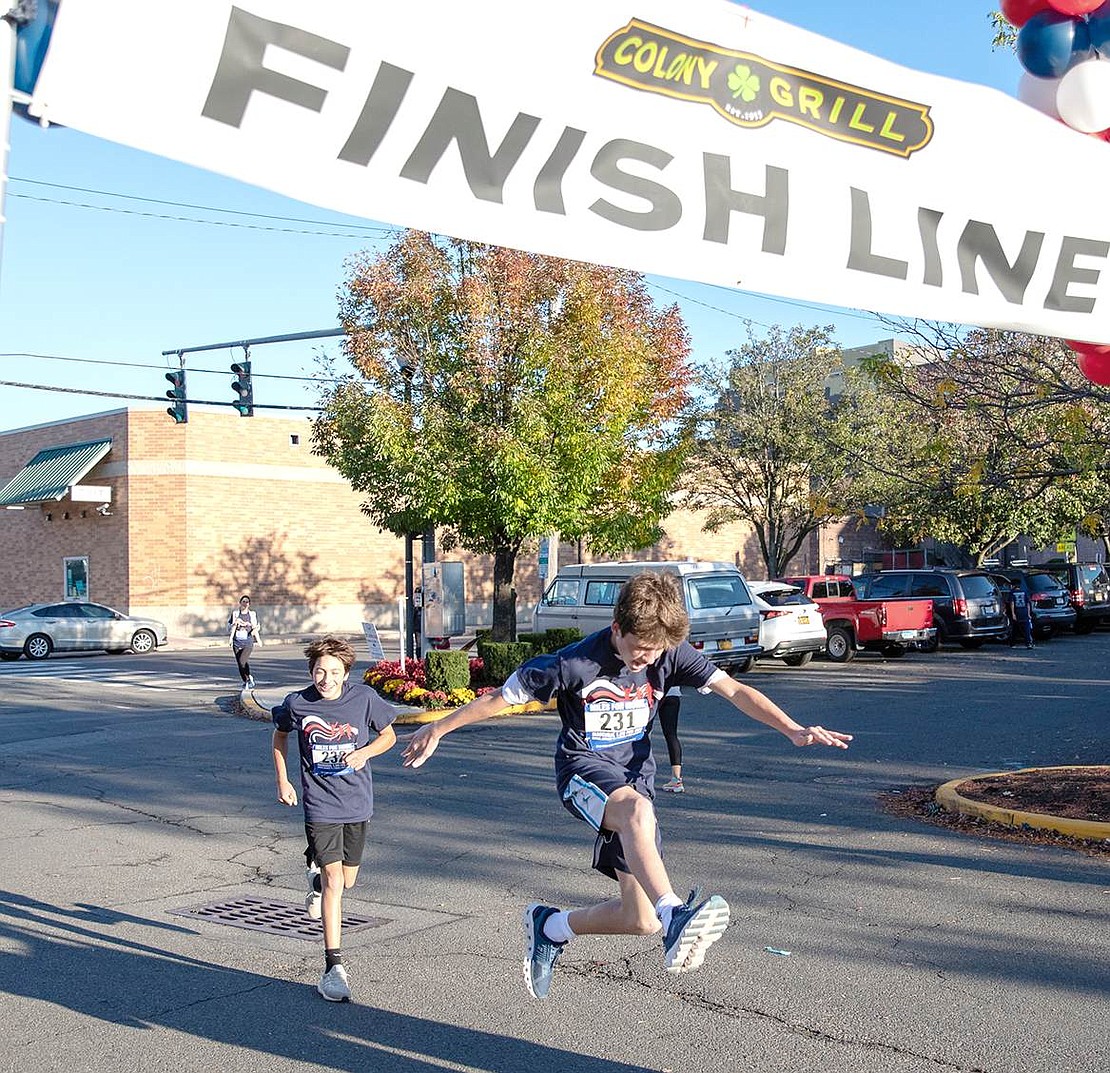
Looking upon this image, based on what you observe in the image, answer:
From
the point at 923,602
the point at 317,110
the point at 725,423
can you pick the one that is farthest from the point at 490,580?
the point at 317,110

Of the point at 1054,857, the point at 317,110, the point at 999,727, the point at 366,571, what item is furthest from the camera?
the point at 366,571

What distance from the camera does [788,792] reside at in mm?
10367

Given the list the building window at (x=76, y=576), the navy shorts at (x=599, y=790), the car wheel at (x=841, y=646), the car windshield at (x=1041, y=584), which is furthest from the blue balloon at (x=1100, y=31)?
the building window at (x=76, y=576)

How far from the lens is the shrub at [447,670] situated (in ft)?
56.9

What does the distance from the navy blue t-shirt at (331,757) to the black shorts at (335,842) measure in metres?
0.03

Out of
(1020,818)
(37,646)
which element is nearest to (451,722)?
(1020,818)

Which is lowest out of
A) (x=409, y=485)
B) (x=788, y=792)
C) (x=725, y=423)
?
(x=788, y=792)

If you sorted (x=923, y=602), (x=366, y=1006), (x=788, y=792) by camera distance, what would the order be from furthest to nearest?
(x=923, y=602) < (x=788, y=792) < (x=366, y=1006)

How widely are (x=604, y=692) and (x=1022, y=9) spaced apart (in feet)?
Result: 14.9

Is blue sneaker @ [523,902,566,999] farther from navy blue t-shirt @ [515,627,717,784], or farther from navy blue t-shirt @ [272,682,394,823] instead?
navy blue t-shirt @ [272,682,394,823]

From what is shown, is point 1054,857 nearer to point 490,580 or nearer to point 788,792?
point 788,792

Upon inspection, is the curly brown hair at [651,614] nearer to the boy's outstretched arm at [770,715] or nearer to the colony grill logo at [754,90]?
the boy's outstretched arm at [770,715]

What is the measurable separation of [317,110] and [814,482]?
3178cm

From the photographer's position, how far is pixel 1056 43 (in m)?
6.39
